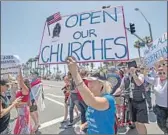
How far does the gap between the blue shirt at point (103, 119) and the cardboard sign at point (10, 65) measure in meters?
2.88

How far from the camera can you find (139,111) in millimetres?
5590

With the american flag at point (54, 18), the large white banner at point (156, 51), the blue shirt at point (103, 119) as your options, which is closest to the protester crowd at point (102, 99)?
the blue shirt at point (103, 119)

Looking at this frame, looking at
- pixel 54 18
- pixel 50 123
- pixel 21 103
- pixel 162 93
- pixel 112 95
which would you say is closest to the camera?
pixel 54 18

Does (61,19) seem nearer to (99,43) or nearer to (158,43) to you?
(99,43)

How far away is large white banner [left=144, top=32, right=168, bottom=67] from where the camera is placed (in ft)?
16.7

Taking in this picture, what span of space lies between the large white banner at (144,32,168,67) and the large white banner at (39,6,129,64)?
180cm

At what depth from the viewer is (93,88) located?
2.85 meters

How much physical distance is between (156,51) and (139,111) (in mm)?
1289

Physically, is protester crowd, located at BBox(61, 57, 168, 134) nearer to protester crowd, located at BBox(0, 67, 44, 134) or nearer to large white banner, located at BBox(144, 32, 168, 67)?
large white banner, located at BBox(144, 32, 168, 67)

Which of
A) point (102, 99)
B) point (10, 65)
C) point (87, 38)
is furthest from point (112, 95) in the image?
point (10, 65)

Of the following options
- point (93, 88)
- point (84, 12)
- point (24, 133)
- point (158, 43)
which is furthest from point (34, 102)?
point (93, 88)

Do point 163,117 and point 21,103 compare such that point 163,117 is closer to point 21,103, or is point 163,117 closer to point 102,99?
point 102,99

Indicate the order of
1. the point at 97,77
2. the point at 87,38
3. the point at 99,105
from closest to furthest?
1. the point at 99,105
2. the point at 97,77
3. the point at 87,38

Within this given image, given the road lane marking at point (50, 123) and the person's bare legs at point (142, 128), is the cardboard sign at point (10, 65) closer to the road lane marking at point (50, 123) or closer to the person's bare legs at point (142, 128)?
the person's bare legs at point (142, 128)
